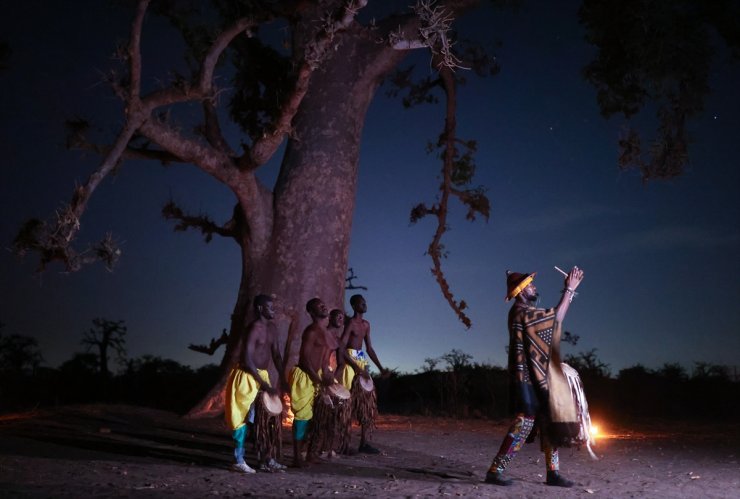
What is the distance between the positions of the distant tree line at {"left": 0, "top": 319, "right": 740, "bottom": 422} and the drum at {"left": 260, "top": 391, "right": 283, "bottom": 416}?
864cm

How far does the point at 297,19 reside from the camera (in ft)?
42.3

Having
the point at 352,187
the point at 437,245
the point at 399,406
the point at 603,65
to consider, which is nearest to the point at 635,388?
the point at 399,406

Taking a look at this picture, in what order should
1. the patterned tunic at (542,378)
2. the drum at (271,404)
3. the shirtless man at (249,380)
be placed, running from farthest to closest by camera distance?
the drum at (271,404), the shirtless man at (249,380), the patterned tunic at (542,378)

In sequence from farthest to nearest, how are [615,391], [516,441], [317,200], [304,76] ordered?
[615,391] < [317,200] < [304,76] < [516,441]

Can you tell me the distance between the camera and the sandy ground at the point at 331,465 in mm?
6234

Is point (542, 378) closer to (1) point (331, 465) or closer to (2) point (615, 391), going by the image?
(1) point (331, 465)

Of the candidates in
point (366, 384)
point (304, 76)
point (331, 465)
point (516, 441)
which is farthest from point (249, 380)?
point (304, 76)

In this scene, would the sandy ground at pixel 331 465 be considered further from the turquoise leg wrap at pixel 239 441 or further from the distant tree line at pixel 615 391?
the distant tree line at pixel 615 391

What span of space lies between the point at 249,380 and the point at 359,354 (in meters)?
2.20

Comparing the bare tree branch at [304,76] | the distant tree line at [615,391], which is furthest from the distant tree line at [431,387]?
the bare tree branch at [304,76]

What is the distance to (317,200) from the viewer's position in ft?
42.1

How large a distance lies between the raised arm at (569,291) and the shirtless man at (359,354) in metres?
2.91

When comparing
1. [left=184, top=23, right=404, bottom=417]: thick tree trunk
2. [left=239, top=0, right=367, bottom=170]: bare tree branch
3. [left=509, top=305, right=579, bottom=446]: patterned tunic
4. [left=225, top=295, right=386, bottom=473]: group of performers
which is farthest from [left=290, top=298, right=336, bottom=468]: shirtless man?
[left=239, top=0, right=367, bottom=170]: bare tree branch

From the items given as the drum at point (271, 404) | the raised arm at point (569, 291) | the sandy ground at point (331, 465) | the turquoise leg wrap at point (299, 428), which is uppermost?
→ the raised arm at point (569, 291)
